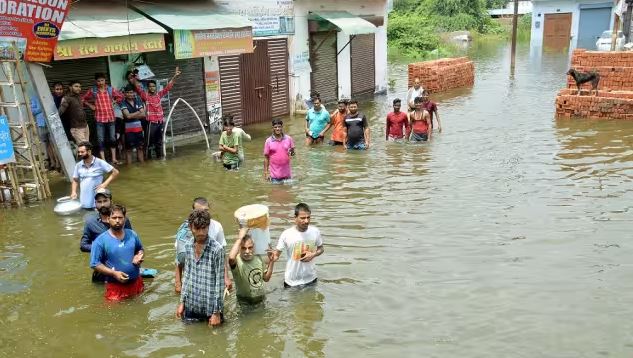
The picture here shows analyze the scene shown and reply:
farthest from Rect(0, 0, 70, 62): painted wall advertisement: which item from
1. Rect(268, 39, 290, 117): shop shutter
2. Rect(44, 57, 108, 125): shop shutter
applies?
Rect(268, 39, 290, 117): shop shutter

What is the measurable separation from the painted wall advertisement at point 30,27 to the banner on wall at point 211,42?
3.82 meters

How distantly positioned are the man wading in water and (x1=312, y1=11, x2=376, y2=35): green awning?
18.3 ft

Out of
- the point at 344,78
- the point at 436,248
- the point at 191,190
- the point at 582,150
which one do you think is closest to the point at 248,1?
the point at 344,78

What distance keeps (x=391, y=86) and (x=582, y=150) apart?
14396 millimetres

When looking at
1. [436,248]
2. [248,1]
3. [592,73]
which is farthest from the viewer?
[592,73]

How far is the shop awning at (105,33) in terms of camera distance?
39.0 ft

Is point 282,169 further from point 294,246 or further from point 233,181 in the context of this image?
point 294,246

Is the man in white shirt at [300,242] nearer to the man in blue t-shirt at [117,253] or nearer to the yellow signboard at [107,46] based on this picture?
the man in blue t-shirt at [117,253]

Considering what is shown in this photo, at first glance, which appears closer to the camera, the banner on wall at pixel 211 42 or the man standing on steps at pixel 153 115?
the man standing on steps at pixel 153 115

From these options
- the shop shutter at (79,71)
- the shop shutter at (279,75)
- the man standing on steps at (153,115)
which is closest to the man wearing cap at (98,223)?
the shop shutter at (79,71)

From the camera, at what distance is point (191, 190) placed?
11539mm

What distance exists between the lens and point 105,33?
12.4m

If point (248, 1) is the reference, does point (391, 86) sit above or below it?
below

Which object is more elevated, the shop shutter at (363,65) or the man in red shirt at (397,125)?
the shop shutter at (363,65)
